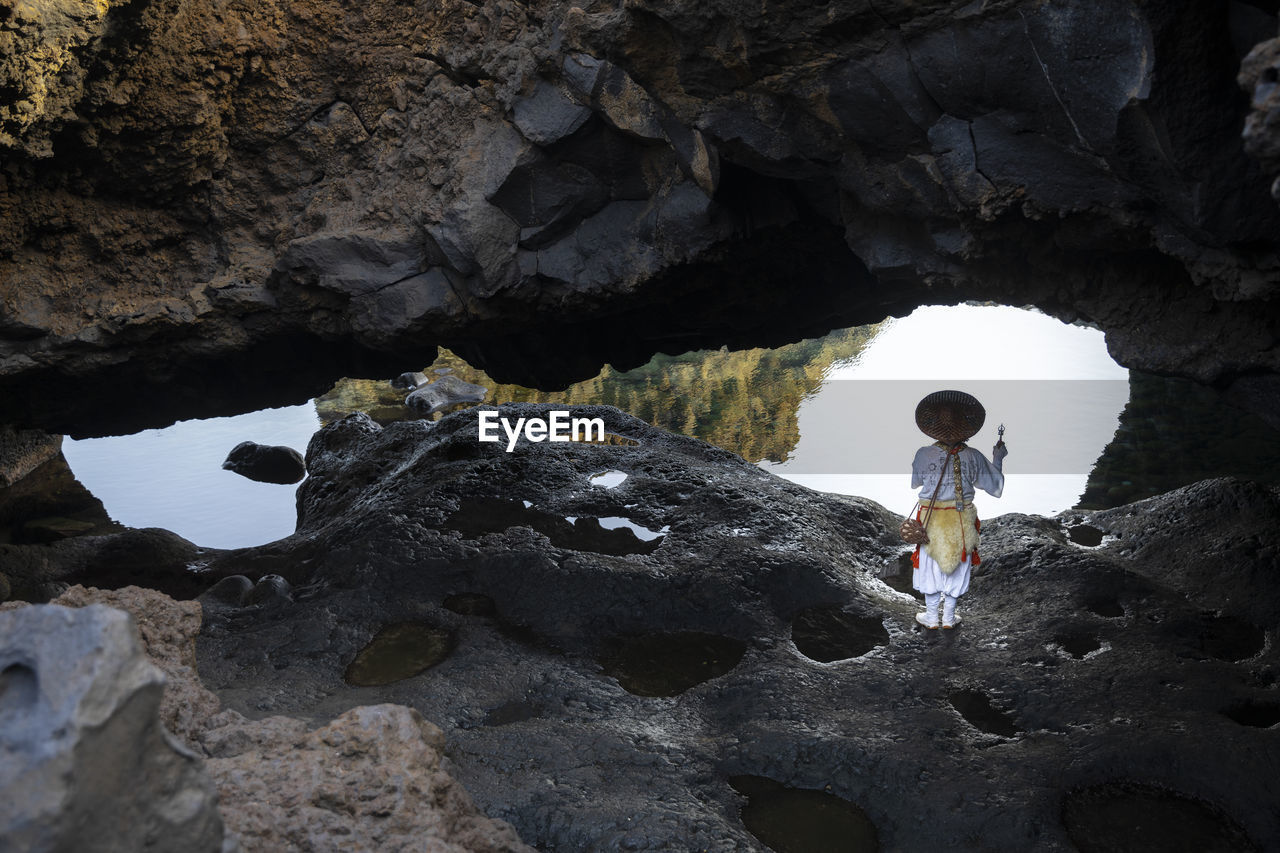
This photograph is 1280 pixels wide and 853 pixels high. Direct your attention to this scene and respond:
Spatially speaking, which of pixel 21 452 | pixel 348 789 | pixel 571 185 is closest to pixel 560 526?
pixel 571 185

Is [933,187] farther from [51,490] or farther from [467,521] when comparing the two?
[51,490]

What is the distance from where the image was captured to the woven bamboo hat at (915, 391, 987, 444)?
16.4 feet

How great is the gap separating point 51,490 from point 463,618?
730 centimetres

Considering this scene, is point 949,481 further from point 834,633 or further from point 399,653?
point 399,653

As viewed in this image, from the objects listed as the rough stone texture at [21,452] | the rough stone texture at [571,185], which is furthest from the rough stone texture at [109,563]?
the rough stone texture at [21,452]

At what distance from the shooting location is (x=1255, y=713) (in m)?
4.28

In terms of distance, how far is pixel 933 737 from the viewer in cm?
424

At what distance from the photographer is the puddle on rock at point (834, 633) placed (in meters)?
5.18

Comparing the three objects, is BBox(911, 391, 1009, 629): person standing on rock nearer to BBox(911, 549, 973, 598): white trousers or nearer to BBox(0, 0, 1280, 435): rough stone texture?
BBox(911, 549, 973, 598): white trousers

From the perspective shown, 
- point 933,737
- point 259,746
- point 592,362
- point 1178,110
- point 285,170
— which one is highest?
point 285,170

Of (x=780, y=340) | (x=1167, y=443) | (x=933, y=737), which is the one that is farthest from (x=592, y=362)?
(x=1167, y=443)

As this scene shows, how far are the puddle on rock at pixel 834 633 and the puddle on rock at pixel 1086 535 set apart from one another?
8.02ft

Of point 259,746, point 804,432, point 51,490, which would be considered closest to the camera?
point 259,746

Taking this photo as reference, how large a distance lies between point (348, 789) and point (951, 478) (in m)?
3.71
